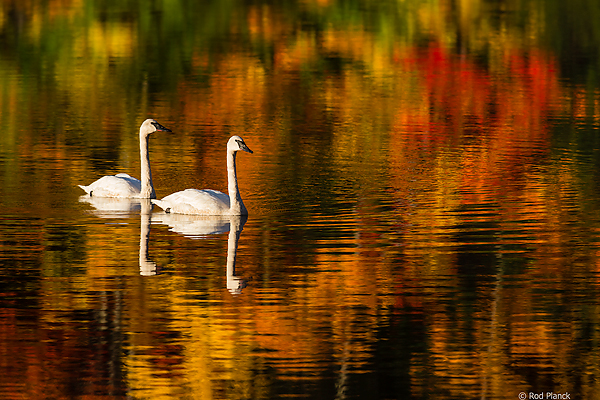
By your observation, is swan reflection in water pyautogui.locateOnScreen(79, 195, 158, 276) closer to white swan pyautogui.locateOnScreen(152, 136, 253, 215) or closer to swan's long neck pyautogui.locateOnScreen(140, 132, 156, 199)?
swan's long neck pyautogui.locateOnScreen(140, 132, 156, 199)

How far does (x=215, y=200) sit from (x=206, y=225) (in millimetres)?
583

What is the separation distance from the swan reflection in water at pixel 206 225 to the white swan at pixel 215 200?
90 mm

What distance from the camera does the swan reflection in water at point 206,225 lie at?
17984 mm

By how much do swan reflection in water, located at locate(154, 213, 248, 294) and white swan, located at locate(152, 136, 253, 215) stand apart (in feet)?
0.30

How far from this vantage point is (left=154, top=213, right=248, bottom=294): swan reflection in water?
1798 cm

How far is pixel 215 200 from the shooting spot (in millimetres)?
19438

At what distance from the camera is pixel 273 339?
1273 cm

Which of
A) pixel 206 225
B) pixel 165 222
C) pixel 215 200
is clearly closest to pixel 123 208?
pixel 165 222

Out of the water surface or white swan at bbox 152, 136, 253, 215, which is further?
white swan at bbox 152, 136, 253, 215

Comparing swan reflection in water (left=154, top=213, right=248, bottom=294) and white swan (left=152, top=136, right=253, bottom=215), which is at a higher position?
white swan (left=152, top=136, right=253, bottom=215)

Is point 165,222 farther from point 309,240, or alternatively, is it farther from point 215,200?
point 309,240

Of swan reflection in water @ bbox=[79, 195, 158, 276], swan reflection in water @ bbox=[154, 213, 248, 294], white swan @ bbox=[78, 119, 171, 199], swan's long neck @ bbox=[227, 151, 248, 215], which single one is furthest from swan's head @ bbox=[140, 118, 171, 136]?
swan's long neck @ bbox=[227, 151, 248, 215]

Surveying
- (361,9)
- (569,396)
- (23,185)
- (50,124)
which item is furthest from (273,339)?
(361,9)

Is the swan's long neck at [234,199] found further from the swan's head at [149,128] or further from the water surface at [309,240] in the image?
the swan's head at [149,128]
